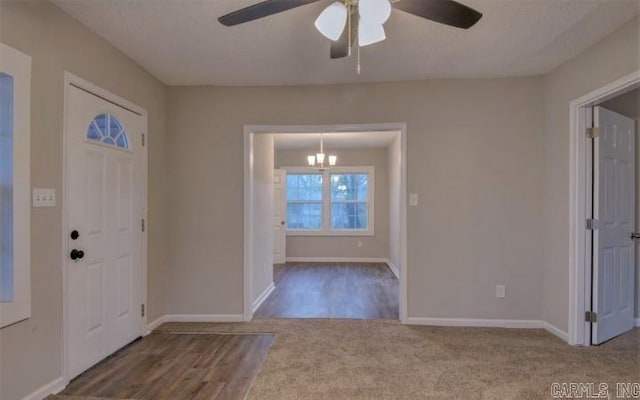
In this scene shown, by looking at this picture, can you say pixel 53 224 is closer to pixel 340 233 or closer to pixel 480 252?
pixel 480 252

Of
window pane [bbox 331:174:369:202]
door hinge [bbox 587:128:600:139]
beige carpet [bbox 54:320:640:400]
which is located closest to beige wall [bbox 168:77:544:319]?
beige carpet [bbox 54:320:640:400]

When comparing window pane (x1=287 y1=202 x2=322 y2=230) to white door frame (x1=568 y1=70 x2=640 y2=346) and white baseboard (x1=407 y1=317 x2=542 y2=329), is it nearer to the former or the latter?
white baseboard (x1=407 y1=317 x2=542 y2=329)

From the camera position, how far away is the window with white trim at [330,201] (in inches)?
290

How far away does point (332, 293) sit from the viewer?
4.74 metres

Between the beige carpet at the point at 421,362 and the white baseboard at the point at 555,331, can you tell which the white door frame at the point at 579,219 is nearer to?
the white baseboard at the point at 555,331

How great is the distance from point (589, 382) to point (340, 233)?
5.23 metres

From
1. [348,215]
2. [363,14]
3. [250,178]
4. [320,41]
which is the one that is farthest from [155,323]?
[348,215]

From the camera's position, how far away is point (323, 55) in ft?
9.52

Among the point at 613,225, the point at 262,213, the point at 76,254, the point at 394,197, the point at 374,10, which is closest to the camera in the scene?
the point at 374,10

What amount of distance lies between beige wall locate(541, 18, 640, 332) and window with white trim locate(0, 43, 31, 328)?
3.93 meters

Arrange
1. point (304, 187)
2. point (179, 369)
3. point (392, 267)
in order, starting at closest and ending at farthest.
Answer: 1. point (179, 369)
2. point (392, 267)
3. point (304, 187)

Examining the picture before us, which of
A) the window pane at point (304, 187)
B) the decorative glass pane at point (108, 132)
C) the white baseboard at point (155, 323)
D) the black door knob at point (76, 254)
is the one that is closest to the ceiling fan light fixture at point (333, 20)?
the decorative glass pane at point (108, 132)

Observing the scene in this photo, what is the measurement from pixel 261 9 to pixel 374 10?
575 mm

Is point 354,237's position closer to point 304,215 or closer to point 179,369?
point 304,215
